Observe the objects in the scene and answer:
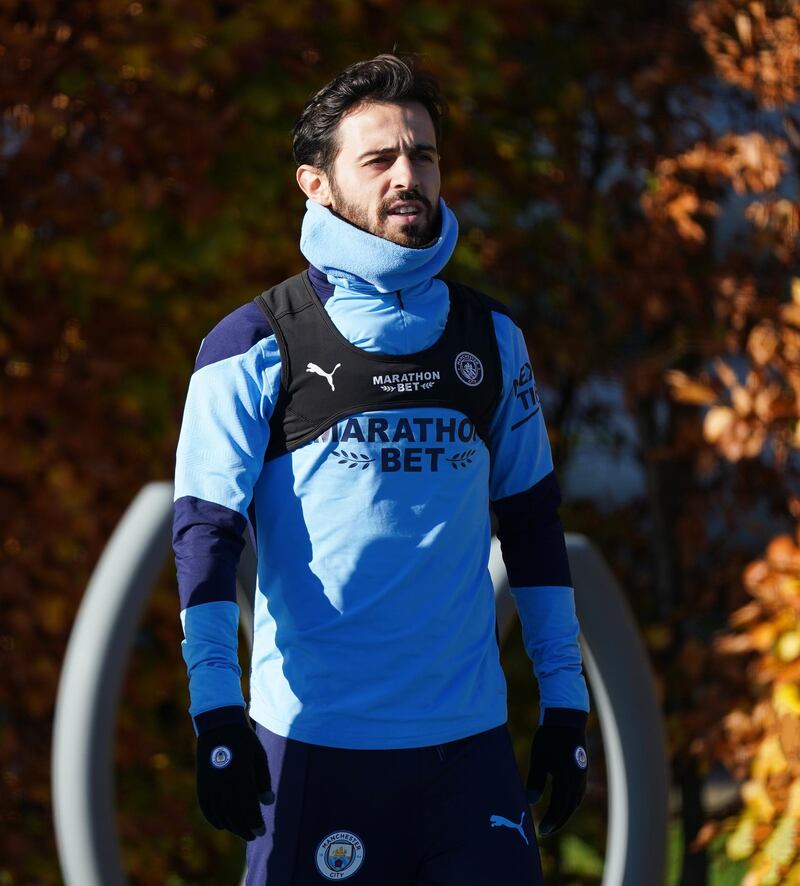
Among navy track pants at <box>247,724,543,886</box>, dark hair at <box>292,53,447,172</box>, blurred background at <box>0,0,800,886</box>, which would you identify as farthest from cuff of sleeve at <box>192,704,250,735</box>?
blurred background at <box>0,0,800,886</box>

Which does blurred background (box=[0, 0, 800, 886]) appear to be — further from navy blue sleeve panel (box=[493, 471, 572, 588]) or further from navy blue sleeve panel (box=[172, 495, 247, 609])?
navy blue sleeve panel (box=[172, 495, 247, 609])

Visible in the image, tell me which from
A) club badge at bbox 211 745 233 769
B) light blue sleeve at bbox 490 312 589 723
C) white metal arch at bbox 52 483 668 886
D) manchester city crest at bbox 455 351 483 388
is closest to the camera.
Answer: club badge at bbox 211 745 233 769

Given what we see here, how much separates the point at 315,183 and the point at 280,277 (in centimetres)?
180

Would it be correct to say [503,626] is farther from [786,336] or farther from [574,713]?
[786,336]

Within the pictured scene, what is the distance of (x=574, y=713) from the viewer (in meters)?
2.43

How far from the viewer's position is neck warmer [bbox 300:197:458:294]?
88.7 inches

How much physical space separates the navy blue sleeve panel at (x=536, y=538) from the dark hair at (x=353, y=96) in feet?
2.06

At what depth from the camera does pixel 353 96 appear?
7.57ft

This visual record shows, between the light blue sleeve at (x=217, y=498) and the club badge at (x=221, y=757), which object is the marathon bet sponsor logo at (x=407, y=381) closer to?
the light blue sleeve at (x=217, y=498)

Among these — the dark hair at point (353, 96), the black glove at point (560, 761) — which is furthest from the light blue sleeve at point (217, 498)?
the black glove at point (560, 761)

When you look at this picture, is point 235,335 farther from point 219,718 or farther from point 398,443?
point 219,718

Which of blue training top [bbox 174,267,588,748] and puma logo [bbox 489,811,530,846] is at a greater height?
blue training top [bbox 174,267,588,748]

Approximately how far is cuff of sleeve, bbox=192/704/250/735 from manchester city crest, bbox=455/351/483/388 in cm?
64

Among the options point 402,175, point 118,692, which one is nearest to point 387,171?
point 402,175
